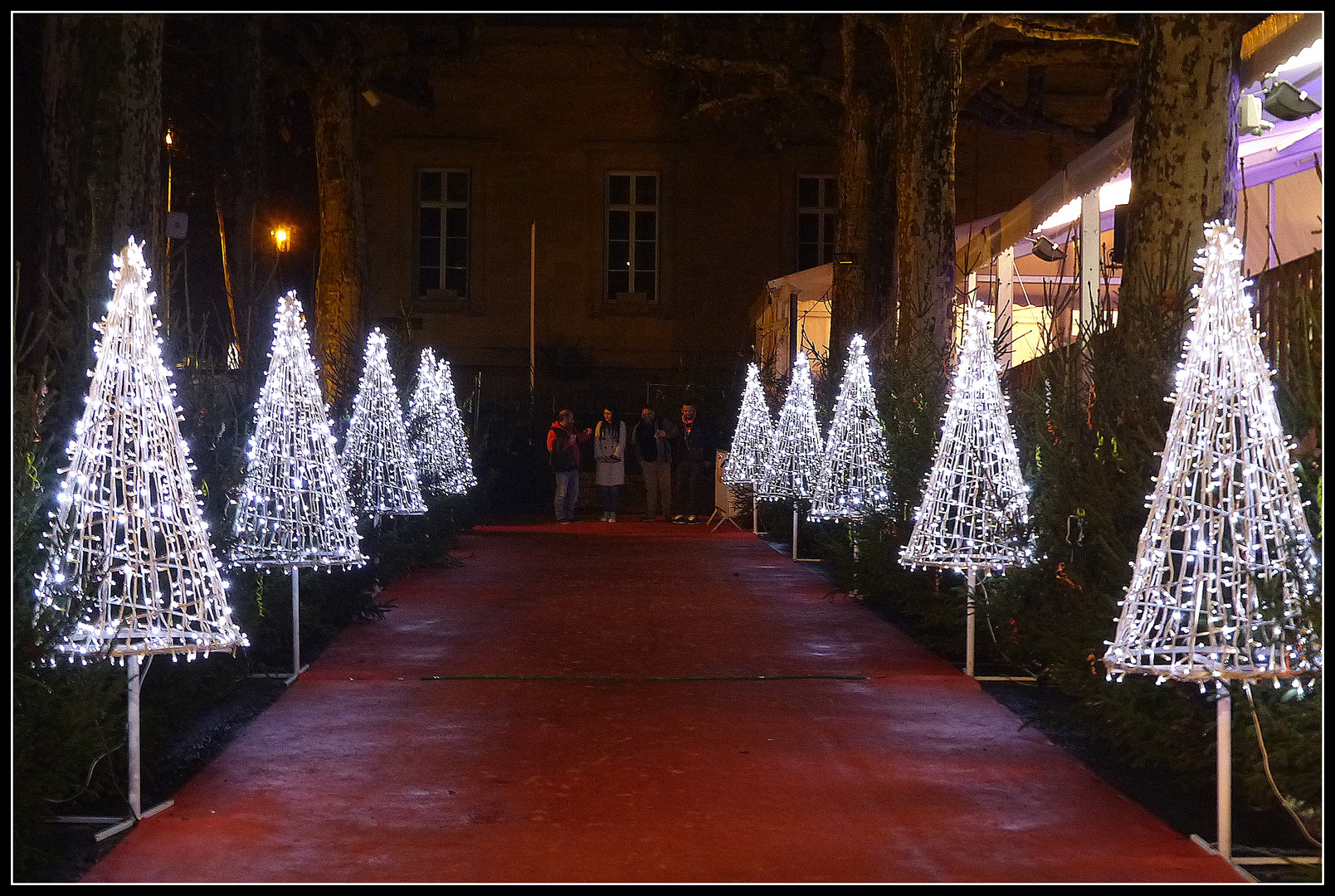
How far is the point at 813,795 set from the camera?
5.59 metres

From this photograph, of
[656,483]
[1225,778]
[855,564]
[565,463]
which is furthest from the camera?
[656,483]

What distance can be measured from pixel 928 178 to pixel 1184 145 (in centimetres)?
740

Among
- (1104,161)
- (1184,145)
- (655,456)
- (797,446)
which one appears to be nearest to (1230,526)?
(1184,145)

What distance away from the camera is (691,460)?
22344 mm

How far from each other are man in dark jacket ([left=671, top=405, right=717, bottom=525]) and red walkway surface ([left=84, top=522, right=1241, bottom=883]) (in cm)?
1177

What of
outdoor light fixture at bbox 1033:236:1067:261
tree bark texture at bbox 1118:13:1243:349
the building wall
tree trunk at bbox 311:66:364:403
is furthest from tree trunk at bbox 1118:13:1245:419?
the building wall

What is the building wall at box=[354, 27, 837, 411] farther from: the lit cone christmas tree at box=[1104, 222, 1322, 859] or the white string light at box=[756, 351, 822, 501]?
the lit cone christmas tree at box=[1104, 222, 1322, 859]

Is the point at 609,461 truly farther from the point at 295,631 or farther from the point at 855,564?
the point at 295,631

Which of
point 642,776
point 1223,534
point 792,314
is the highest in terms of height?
point 792,314

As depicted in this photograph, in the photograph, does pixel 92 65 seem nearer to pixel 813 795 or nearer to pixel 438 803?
pixel 438 803

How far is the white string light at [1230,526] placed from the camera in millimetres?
4766

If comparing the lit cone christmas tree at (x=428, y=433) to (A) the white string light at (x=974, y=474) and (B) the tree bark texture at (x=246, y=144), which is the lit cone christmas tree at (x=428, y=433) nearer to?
(B) the tree bark texture at (x=246, y=144)

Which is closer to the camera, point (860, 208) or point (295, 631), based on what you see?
point (295, 631)

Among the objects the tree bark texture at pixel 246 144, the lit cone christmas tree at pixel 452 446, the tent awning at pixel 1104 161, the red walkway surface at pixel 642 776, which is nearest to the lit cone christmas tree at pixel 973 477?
the red walkway surface at pixel 642 776
